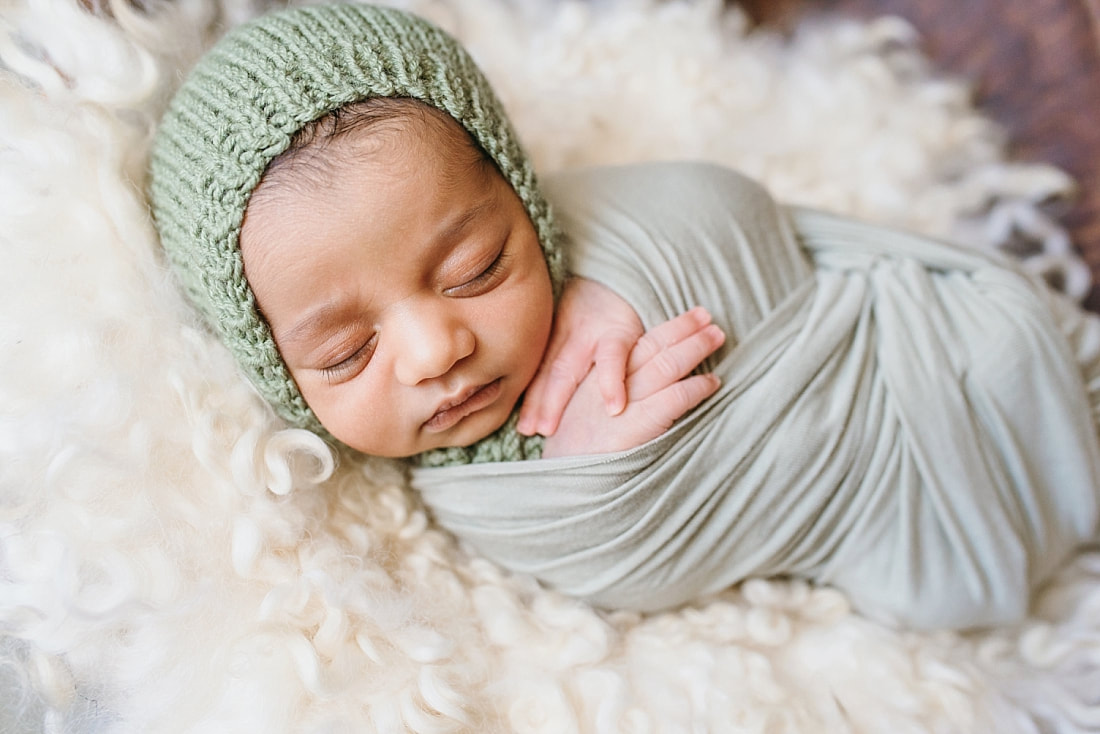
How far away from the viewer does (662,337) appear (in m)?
1.14

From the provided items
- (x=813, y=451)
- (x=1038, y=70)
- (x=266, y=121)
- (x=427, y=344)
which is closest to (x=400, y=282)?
(x=427, y=344)

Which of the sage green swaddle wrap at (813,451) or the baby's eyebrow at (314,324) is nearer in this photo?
the baby's eyebrow at (314,324)

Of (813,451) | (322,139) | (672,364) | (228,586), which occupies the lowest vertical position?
(228,586)

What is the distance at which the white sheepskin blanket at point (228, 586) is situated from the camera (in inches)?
38.6

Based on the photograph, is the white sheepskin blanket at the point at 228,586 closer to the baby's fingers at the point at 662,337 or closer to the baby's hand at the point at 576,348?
the baby's hand at the point at 576,348

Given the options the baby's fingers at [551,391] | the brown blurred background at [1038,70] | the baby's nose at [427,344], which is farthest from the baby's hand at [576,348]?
the brown blurred background at [1038,70]

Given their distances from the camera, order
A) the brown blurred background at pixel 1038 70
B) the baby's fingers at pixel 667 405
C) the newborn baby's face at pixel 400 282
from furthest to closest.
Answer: the brown blurred background at pixel 1038 70 < the baby's fingers at pixel 667 405 < the newborn baby's face at pixel 400 282

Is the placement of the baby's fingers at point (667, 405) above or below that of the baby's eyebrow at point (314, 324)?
below

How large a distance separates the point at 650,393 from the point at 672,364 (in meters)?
0.05

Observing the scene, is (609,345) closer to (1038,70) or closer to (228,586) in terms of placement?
(228,586)

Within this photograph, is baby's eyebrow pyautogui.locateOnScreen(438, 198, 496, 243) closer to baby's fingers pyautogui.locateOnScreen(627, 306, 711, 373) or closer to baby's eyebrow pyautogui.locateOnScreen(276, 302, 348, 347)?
baby's eyebrow pyautogui.locateOnScreen(276, 302, 348, 347)

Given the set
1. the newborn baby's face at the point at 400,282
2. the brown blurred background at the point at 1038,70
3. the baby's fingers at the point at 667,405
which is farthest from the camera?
the brown blurred background at the point at 1038,70

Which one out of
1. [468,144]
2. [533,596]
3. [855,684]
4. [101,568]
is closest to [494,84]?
[468,144]

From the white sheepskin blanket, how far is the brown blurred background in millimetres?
640
